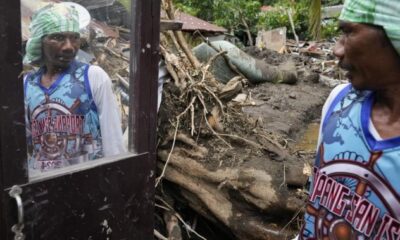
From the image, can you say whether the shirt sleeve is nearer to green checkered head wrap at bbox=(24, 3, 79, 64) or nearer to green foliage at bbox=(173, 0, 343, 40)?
green checkered head wrap at bbox=(24, 3, 79, 64)

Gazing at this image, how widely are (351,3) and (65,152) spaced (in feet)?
4.24

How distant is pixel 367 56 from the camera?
46.6 inches

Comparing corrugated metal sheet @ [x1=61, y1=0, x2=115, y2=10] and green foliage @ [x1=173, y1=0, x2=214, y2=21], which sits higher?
green foliage @ [x1=173, y1=0, x2=214, y2=21]

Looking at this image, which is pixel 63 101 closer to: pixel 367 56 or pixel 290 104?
pixel 367 56

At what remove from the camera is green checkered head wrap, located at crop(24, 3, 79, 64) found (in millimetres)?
1701

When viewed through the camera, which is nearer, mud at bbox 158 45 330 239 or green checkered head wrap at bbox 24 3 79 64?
green checkered head wrap at bbox 24 3 79 64

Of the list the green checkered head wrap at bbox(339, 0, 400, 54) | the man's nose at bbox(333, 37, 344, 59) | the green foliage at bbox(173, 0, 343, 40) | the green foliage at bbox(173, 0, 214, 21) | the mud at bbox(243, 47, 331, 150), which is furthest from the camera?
the green foliage at bbox(173, 0, 214, 21)

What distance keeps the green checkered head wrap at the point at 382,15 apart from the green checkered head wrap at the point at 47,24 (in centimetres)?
116

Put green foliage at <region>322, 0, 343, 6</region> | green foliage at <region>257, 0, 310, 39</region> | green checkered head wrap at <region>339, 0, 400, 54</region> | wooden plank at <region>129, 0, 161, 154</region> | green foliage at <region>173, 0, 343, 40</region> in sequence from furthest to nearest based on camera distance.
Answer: green foliage at <region>322, 0, 343, 6</region> → green foliage at <region>257, 0, 310, 39</region> → green foliage at <region>173, 0, 343, 40</region> → wooden plank at <region>129, 0, 161, 154</region> → green checkered head wrap at <region>339, 0, 400, 54</region>

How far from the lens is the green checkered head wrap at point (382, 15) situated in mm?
1109

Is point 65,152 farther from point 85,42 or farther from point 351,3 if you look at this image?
point 351,3

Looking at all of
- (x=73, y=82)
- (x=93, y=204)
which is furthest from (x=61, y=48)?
(x=93, y=204)

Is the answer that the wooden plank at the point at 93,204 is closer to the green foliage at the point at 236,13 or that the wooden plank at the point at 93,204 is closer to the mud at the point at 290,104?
the mud at the point at 290,104

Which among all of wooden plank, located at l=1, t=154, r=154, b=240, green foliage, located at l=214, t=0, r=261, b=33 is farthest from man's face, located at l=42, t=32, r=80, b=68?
green foliage, located at l=214, t=0, r=261, b=33
